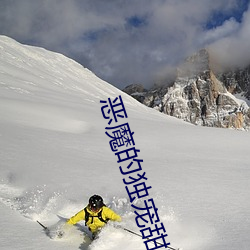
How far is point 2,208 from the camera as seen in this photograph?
6141 mm

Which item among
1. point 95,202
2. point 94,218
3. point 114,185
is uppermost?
point 114,185

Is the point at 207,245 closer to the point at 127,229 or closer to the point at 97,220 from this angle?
the point at 127,229

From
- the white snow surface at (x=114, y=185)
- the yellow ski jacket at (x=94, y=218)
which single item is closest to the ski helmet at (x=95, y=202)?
the yellow ski jacket at (x=94, y=218)

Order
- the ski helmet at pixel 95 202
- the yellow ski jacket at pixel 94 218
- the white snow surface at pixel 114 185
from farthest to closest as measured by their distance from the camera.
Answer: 1. the yellow ski jacket at pixel 94 218
2. the ski helmet at pixel 95 202
3. the white snow surface at pixel 114 185

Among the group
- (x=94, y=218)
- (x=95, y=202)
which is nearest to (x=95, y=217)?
(x=94, y=218)

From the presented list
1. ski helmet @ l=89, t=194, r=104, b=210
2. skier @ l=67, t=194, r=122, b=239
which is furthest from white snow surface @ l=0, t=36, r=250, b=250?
ski helmet @ l=89, t=194, r=104, b=210

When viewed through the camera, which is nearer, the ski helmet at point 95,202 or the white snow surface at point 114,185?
the white snow surface at point 114,185

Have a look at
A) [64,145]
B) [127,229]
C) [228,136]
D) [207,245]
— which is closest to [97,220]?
[127,229]

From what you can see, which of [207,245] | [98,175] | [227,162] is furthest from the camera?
[227,162]

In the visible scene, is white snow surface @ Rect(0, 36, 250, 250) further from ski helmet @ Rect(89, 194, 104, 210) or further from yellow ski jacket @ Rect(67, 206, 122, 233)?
ski helmet @ Rect(89, 194, 104, 210)

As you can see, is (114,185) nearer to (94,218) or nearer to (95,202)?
(94,218)

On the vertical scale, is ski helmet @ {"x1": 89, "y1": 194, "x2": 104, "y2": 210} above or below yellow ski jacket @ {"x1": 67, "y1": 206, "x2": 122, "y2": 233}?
above

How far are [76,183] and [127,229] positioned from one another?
7.83 feet

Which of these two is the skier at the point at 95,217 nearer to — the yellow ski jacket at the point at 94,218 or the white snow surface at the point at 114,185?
the yellow ski jacket at the point at 94,218
